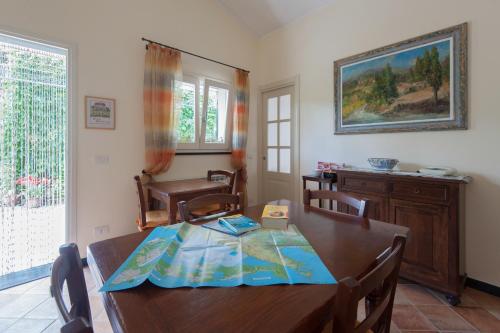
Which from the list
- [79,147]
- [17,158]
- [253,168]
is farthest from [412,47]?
[17,158]

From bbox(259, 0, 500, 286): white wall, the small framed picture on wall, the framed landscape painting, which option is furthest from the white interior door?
the small framed picture on wall

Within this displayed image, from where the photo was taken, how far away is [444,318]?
5.59ft

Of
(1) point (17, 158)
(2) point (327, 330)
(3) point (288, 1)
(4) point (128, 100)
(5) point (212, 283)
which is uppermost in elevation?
(3) point (288, 1)

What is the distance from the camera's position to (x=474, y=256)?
80.5 inches

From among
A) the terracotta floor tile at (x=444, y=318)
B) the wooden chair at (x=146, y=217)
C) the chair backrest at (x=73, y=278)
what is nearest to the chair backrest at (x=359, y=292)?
the chair backrest at (x=73, y=278)

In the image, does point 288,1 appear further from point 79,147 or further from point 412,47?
point 79,147

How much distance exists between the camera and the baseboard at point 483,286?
1944 mm

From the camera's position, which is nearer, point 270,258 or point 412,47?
point 270,258

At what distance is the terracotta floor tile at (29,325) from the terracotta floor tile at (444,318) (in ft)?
8.77

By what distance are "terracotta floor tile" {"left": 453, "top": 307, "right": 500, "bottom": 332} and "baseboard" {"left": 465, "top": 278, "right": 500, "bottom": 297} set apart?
292 millimetres

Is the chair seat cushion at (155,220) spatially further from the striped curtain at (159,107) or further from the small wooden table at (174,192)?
the striped curtain at (159,107)

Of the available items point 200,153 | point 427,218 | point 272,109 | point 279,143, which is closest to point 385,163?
point 427,218

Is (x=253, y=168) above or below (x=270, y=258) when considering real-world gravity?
above

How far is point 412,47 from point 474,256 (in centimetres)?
197
